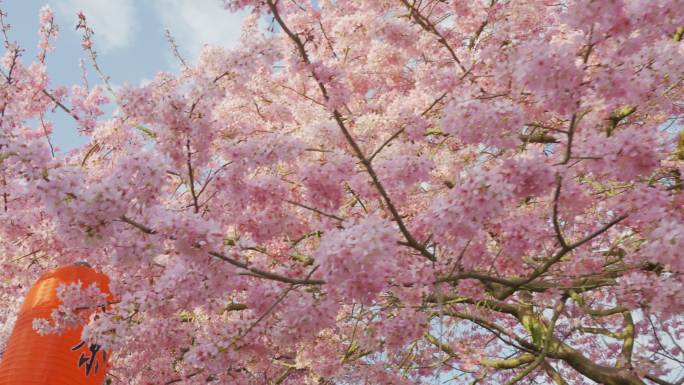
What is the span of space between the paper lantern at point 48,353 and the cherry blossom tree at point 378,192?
382 mm

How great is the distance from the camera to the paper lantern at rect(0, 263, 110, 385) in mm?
4324

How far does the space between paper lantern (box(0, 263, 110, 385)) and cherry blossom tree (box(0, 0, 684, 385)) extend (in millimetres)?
382

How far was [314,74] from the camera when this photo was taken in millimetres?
3859

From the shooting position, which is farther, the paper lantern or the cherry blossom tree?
the paper lantern

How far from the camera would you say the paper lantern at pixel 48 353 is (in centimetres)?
432

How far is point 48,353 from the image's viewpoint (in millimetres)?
4352

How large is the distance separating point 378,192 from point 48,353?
288cm

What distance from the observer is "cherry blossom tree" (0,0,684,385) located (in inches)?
120

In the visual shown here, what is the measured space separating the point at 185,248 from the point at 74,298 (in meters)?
1.45

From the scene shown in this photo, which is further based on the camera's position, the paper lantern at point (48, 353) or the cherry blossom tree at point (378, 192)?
the paper lantern at point (48, 353)

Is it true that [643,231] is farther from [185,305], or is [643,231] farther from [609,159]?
[185,305]

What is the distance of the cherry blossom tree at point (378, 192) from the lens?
120 inches

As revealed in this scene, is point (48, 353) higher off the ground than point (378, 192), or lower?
→ lower

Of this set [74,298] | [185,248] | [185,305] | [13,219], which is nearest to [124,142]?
[13,219]
